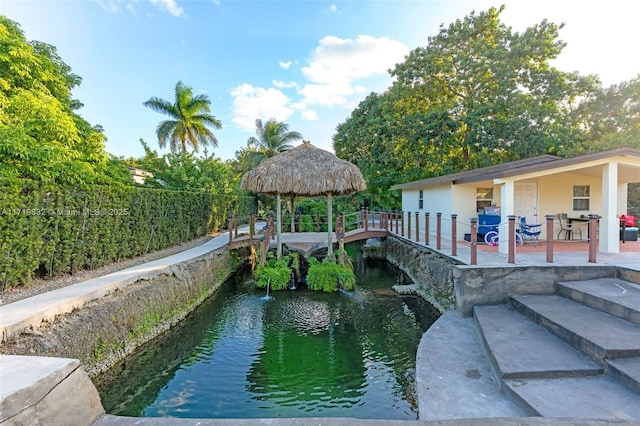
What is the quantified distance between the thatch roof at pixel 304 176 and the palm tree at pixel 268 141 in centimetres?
1549

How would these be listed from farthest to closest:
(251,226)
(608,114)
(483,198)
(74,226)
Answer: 1. (608,114)
2. (483,198)
3. (251,226)
4. (74,226)

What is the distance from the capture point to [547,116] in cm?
1738

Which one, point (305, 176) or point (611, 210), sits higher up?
point (305, 176)

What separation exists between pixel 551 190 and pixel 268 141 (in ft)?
69.3

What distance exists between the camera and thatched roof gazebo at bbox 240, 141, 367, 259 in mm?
10859

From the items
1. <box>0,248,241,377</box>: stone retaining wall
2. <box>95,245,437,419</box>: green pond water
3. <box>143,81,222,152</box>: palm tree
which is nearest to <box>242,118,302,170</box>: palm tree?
<box>143,81,222,152</box>: palm tree

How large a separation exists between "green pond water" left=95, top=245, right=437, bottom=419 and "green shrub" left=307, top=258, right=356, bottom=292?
43.3 inches

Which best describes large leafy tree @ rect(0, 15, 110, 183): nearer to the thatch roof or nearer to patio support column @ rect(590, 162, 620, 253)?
the thatch roof

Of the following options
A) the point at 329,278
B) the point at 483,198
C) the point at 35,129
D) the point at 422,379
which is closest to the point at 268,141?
the point at 483,198

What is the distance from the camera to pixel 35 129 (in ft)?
23.8

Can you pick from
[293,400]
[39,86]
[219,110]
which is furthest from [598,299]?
[219,110]

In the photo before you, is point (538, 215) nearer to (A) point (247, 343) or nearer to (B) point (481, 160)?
(B) point (481, 160)

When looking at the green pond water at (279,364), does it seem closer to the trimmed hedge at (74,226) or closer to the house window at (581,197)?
the trimmed hedge at (74,226)

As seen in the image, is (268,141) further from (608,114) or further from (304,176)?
(608,114)
